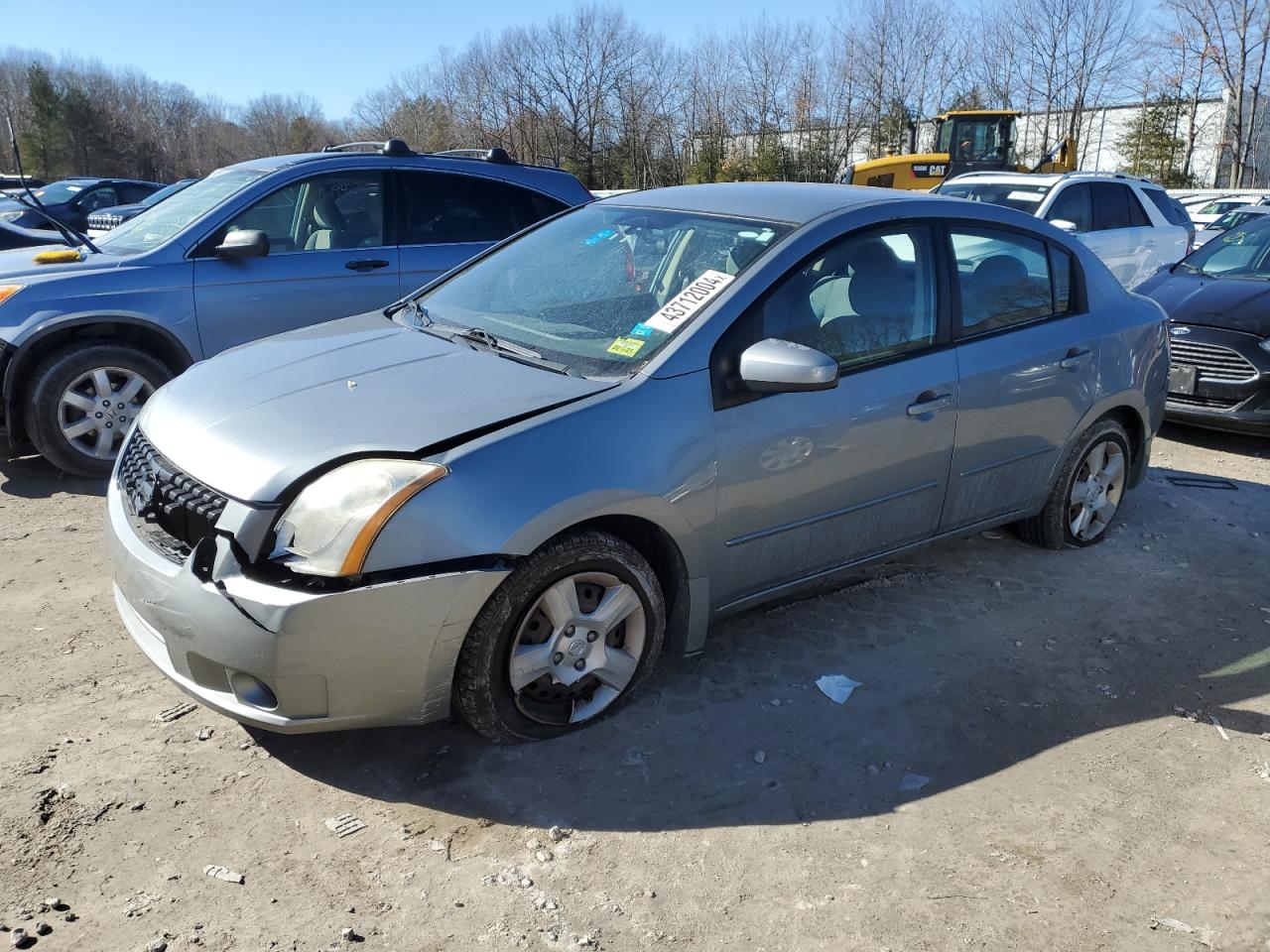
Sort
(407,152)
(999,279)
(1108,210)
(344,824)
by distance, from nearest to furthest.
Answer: (344,824)
(999,279)
(407,152)
(1108,210)

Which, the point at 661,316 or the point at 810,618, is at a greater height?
the point at 661,316

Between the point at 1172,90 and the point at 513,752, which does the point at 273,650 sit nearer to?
the point at 513,752

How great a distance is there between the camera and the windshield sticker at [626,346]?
3361 millimetres

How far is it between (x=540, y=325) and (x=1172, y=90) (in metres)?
48.0

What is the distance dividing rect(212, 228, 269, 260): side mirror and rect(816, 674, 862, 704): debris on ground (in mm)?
4164

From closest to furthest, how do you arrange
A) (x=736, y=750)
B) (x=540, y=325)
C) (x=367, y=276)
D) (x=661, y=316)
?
(x=736, y=750) < (x=661, y=316) < (x=540, y=325) < (x=367, y=276)

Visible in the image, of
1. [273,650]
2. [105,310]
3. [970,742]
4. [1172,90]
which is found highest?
[1172,90]

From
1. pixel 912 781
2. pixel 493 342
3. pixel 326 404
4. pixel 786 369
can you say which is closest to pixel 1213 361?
pixel 786 369

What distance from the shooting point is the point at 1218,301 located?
7.30 meters

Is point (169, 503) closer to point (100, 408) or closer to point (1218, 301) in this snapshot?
point (100, 408)

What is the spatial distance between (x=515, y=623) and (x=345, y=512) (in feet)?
1.95

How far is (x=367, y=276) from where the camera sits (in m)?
6.37

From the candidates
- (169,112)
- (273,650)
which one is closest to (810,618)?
(273,650)

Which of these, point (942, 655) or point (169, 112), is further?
point (169, 112)
